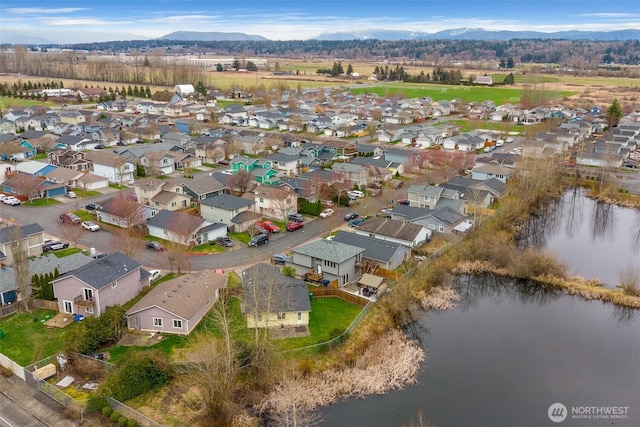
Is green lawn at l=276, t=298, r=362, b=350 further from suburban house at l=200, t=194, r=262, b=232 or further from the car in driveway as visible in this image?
the car in driveway

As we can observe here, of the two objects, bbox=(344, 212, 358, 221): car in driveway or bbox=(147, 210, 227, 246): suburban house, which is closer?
bbox=(147, 210, 227, 246): suburban house

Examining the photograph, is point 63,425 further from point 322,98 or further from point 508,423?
point 322,98

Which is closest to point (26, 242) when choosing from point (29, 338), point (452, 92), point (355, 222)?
point (29, 338)

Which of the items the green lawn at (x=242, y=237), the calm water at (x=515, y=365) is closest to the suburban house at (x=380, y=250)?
the calm water at (x=515, y=365)

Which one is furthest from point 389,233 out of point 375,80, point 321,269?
point 375,80

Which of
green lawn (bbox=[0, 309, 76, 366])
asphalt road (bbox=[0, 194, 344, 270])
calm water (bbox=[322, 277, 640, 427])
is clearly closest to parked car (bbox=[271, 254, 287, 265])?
asphalt road (bbox=[0, 194, 344, 270])
